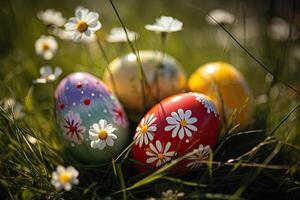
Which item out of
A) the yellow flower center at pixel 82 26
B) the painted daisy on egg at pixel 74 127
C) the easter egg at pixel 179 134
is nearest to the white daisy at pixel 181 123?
the easter egg at pixel 179 134

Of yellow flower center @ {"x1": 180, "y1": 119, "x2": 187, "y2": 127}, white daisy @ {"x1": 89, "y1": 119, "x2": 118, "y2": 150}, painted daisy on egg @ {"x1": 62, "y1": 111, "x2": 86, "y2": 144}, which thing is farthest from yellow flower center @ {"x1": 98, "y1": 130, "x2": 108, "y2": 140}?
yellow flower center @ {"x1": 180, "y1": 119, "x2": 187, "y2": 127}

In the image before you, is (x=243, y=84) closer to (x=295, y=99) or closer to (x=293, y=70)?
(x=295, y=99)

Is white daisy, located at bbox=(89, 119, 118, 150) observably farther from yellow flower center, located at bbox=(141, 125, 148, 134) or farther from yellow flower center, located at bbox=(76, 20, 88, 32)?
yellow flower center, located at bbox=(76, 20, 88, 32)

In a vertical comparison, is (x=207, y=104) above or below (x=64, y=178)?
above

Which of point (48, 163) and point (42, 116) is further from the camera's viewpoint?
point (42, 116)

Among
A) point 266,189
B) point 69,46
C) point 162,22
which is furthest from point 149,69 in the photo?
point 69,46

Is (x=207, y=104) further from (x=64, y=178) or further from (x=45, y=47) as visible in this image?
(x=45, y=47)

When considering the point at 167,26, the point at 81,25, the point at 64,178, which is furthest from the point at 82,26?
the point at 64,178

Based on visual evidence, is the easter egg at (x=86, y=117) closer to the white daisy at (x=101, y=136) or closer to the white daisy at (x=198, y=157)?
the white daisy at (x=101, y=136)
